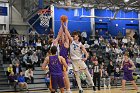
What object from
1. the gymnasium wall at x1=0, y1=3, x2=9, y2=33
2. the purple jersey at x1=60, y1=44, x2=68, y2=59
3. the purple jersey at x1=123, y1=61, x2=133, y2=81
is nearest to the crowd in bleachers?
the gymnasium wall at x1=0, y1=3, x2=9, y2=33

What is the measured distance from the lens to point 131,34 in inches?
1563

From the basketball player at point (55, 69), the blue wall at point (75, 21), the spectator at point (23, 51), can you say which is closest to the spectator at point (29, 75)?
the spectator at point (23, 51)

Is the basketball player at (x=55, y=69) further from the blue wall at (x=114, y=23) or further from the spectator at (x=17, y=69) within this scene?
the blue wall at (x=114, y=23)

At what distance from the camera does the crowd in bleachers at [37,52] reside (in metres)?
23.8

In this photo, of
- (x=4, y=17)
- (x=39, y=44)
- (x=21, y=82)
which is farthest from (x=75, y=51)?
(x=4, y=17)

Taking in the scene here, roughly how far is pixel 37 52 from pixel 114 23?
1651 centimetres

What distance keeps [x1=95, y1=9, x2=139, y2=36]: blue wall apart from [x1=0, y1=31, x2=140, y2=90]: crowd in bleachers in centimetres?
629

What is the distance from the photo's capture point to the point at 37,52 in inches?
991

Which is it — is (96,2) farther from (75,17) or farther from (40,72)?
(40,72)

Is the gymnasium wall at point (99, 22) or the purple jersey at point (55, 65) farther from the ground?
the gymnasium wall at point (99, 22)

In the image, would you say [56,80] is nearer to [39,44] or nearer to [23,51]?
[23,51]

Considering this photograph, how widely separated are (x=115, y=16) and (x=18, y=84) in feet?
65.0

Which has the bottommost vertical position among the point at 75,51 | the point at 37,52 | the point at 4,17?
the point at 37,52

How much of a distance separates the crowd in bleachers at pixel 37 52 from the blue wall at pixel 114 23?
6287 mm
